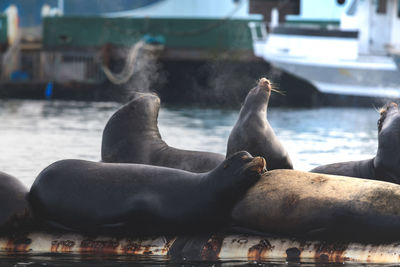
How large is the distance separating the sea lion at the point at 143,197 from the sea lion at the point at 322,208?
143mm

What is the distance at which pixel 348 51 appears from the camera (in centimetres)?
2958

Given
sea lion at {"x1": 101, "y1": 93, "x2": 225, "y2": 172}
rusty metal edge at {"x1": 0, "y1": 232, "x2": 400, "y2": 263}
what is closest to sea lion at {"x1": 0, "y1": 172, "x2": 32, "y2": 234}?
rusty metal edge at {"x1": 0, "y1": 232, "x2": 400, "y2": 263}

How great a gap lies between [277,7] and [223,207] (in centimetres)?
2845

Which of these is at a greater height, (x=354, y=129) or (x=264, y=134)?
(x=264, y=134)

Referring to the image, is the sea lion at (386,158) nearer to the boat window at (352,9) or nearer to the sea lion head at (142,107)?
the sea lion head at (142,107)

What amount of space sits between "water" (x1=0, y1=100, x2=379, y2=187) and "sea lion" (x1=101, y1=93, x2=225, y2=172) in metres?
1.81

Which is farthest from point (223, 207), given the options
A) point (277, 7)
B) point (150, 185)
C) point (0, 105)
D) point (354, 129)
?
point (277, 7)

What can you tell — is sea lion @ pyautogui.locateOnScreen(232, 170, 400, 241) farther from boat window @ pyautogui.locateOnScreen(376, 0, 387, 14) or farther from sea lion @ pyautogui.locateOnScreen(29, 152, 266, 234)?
boat window @ pyautogui.locateOnScreen(376, 0, 387, 14)

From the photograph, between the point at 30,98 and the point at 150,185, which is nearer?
the point at 150,185

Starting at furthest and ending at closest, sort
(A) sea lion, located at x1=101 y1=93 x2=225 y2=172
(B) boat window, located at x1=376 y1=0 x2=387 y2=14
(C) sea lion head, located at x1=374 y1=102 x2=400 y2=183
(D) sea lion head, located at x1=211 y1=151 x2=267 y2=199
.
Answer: (B) boat window, located at x1=376 y1=0 x2=387 y2=14, (A) sea lion, located at x1=101 y1=93 x2=225 y2=172, (C) sea lion head, located at x1=374 y1=102 x2=400 y2=183, (D) sea lion head, located at x1=211 y1=151 x2=267 y2=199

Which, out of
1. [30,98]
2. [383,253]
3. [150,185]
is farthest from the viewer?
[30,98]

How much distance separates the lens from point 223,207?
5.72 m

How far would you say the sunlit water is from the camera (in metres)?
12.5

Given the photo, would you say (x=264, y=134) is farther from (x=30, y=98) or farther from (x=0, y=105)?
(x=30, y=98)
